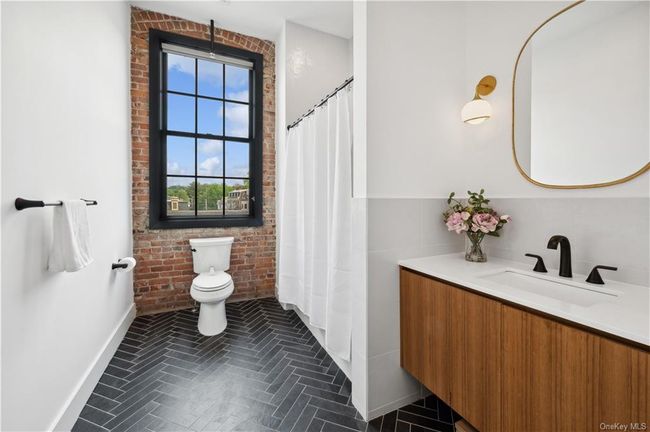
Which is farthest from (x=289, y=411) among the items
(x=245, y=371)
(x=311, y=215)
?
(x=311, y=215)

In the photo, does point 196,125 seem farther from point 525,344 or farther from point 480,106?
point 525,344

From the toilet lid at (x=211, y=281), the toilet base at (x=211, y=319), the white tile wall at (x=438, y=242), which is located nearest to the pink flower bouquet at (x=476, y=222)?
the white tile wall at (x=438, y=242)

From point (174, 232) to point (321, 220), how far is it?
1.75m

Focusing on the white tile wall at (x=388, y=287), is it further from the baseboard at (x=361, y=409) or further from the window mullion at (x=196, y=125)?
the window mullion at (x=196, y=125)

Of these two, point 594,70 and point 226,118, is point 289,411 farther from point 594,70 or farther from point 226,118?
point 226,118

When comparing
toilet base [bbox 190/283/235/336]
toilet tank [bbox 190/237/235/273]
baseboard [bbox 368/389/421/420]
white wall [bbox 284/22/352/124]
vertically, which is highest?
white wall [bbox 284/22/352/124]

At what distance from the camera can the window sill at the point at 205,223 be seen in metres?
2.76

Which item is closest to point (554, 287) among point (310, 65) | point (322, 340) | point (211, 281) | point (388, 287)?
point (388, 287)

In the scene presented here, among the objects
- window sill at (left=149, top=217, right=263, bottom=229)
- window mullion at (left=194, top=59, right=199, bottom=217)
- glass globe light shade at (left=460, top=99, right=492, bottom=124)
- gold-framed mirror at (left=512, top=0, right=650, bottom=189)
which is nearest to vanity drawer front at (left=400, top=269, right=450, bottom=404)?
gold-framed mirror at (left=512, top=0, right=650, bottom=189)

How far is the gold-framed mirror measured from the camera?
1.11 m

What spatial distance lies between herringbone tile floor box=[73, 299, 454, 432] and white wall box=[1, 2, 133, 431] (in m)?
0.22

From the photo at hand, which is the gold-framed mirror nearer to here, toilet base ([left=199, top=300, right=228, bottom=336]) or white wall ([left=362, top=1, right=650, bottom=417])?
white wall ([left=362, top=1, right=650, bottom=417])

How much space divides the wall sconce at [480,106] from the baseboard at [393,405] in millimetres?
1691

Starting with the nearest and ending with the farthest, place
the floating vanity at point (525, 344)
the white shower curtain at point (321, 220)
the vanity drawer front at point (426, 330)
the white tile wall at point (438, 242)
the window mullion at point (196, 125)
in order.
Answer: the floating vanity at point (525, 344)
the white tile wall at point (438, 242)
the vanity drawer front at point (426, 330)
the white shower curtain at point (321, 220)
the window mullion at point (196, 125)
